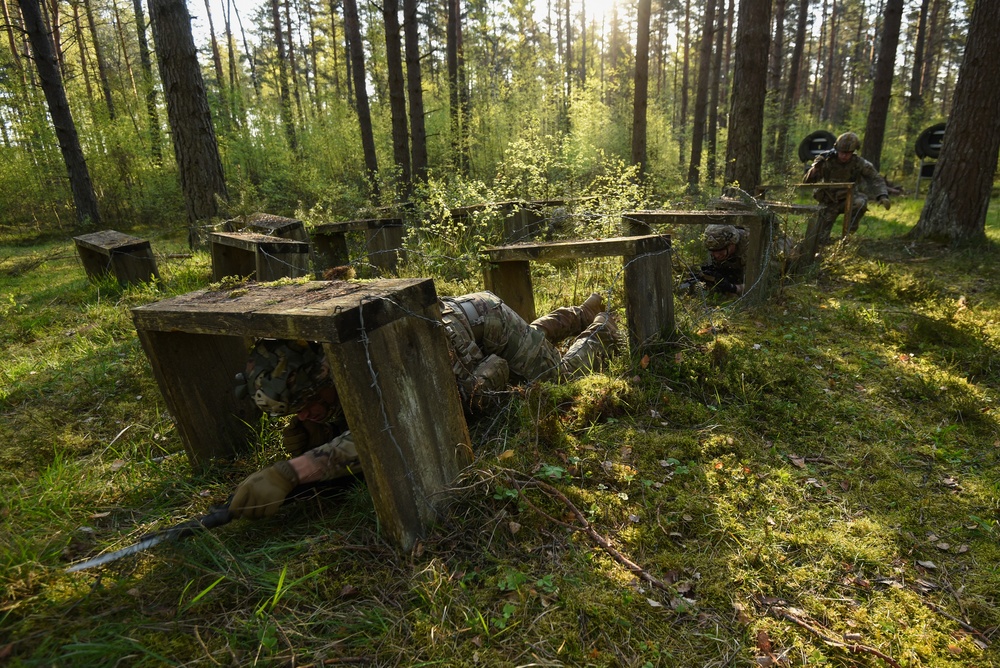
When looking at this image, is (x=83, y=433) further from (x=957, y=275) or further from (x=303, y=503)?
(x=957, y=275)

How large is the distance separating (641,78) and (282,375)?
11.6 m

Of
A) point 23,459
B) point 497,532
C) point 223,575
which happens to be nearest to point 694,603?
point 497,532

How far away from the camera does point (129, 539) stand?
2.18m

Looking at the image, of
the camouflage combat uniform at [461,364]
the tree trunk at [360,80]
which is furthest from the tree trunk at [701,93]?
the camouflage combat uniform at [461,364]

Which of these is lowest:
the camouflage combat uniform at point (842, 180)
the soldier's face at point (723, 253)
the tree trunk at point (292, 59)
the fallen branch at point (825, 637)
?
the fallen branch at point (825, 637)

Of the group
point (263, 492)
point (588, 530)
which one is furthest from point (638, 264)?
point (263, 492)

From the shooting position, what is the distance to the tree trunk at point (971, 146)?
6043 millimetres

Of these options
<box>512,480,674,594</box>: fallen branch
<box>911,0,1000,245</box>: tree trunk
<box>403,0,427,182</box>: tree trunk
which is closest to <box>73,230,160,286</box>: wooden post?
<box>512,480,674,594</box>: fallen branch

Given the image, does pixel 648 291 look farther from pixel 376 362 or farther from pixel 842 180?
pixel 842 180

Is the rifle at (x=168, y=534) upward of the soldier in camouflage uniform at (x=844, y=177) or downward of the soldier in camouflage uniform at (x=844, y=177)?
downward

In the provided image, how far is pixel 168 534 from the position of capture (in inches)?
81.4

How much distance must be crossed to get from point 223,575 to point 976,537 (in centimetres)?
303

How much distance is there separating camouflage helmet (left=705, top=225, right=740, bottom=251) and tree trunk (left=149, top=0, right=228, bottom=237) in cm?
→ 637

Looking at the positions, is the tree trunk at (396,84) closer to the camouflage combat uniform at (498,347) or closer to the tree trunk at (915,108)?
the camouflage combat uniform at (498,347)
